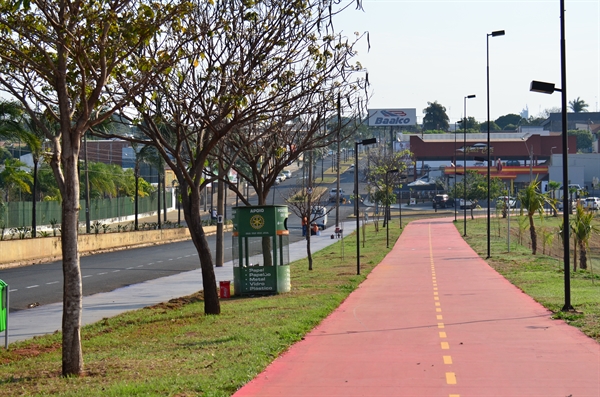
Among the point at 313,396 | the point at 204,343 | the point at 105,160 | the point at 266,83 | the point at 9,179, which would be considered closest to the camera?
the point at 313,396

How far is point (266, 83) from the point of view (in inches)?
720

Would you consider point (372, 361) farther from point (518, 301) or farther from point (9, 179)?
point (9, 179)

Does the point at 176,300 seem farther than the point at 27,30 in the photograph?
Yes

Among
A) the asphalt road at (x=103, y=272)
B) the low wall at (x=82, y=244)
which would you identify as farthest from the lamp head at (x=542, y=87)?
the low wall at (x=82, y=244)

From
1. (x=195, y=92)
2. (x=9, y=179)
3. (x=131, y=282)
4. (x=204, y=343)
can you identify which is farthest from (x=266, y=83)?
(x=9, y=179)

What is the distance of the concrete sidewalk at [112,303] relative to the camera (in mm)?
18609

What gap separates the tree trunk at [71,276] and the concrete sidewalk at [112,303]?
5.61 meters

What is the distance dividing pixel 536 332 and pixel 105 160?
10633cm

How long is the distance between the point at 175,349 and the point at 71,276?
10.1 ft

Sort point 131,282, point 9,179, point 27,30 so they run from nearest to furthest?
point 27,30 < point 131,282 < point 9,179

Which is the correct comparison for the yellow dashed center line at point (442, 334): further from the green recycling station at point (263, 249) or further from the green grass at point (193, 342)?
the green recycling station at point (263, 249)

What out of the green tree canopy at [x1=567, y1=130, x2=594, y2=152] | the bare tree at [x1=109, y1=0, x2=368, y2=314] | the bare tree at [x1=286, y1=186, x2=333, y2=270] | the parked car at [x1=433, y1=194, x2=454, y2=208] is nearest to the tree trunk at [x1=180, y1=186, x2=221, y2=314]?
the bare tree at [x1=109, y1=0, x2=368, y2=314]

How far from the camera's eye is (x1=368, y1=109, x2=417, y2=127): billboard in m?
143

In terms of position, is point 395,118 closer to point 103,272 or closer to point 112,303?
point 103,272
